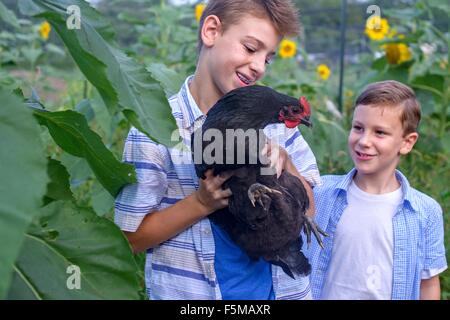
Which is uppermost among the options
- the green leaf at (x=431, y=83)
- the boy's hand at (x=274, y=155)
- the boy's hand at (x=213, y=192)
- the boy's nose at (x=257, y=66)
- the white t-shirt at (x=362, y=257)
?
the boy's nose at (x=257, y=66)

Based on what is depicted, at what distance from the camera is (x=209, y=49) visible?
60.9 inches

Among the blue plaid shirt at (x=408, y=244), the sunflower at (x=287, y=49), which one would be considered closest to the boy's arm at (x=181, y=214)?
the blue plaid shirt at (x=408, y=244)

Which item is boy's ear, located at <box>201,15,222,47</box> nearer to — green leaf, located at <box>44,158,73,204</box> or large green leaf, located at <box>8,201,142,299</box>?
green leaf, located at <box>44,158,73,204</box>

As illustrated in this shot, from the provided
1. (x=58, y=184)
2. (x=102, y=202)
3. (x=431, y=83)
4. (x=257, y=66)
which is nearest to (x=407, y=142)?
(x=257, y=66)

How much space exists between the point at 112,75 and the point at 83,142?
17 centimetres

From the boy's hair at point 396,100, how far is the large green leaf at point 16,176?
1.21m

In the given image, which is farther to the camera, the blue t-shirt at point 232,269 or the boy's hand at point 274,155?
the blue t-shirt at point 232,269

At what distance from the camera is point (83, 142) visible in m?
1.19

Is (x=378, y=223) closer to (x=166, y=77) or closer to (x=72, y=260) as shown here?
(x=166, y=77)

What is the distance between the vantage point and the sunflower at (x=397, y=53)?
3.48 metres

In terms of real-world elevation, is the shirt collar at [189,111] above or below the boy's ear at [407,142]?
above

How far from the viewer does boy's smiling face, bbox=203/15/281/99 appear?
1474 mm
